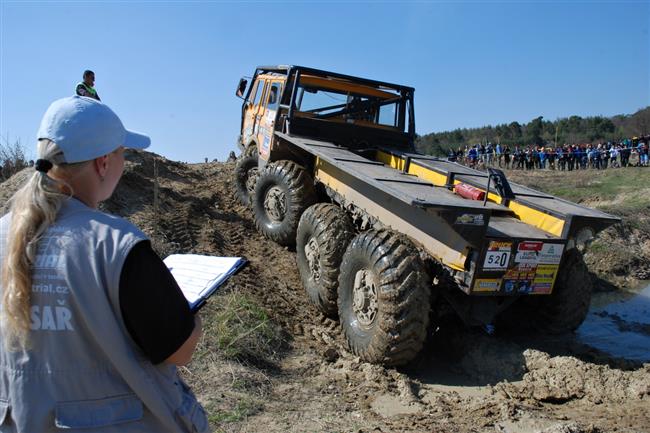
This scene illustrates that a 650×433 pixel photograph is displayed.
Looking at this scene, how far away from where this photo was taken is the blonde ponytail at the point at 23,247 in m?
1.36

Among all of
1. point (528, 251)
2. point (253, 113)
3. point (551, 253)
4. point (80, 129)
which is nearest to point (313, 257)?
point (528, 251)

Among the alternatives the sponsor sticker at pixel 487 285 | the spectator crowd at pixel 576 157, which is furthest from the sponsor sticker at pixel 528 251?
the spectator crowd at pixel 576 157

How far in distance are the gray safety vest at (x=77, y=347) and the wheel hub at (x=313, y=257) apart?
15.1 feet

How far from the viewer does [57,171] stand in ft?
4.91

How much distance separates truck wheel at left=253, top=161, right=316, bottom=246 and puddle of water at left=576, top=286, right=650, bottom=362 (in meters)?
3.62

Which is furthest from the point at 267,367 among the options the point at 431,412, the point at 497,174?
the point at 497,174

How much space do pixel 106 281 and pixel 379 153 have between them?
6.67 metres

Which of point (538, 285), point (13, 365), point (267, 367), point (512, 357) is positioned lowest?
point (267, 367)

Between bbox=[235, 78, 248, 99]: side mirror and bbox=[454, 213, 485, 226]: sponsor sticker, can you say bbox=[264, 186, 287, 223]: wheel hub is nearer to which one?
bbox=[235, 78, 248, 99]: side mirror

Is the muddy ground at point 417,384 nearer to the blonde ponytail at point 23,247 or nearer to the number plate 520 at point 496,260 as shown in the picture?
the number plate 520 at point 496,260

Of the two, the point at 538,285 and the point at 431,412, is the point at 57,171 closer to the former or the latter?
the point at 431,412

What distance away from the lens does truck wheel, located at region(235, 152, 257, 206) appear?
902 cm

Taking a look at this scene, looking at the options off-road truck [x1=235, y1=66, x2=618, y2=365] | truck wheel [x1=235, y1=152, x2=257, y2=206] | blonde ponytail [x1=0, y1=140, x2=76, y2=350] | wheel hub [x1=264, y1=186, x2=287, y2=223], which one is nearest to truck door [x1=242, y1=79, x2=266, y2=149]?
truck wheel [x1=235, y1=152, x2=257, y2=206]

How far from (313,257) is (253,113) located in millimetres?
3734
